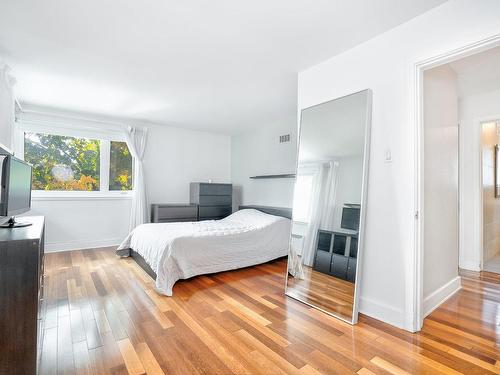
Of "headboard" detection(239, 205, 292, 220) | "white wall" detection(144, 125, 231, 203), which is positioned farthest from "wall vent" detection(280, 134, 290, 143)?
"white wall" detection(144, 125, 231, 203)

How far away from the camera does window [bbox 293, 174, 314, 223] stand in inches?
105

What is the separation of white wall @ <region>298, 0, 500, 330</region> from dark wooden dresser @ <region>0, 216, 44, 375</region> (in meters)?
2.32

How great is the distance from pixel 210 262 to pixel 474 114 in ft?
13.2

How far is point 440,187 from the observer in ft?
8.12

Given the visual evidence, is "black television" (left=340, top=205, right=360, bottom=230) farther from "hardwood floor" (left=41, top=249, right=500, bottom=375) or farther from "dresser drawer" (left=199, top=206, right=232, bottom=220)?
"dresser drawer" (left=199, top=206, right=232, bottom=220)

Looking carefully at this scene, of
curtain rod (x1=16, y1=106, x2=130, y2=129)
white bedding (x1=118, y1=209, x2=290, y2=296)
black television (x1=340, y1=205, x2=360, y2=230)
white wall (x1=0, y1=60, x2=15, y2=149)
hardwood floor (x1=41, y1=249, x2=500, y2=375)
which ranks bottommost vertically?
hardwood floor (x1=41, y1=249, x2=500, y2=375)

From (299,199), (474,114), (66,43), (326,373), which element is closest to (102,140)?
(66,43)

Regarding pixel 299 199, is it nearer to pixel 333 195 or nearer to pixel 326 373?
pixel 333 195

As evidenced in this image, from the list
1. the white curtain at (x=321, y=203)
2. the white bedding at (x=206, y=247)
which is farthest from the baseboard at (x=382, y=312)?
the white bedding at (x=206, y=247)

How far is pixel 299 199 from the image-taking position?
108 inches

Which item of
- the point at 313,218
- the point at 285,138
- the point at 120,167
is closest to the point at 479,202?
the point at 313,218

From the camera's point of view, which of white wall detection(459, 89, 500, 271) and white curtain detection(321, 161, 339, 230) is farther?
white wall detection(459, 89, 500, 271)

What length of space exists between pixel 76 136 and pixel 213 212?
2752 mm

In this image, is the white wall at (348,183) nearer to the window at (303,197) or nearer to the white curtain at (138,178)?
the window at (303,197)
